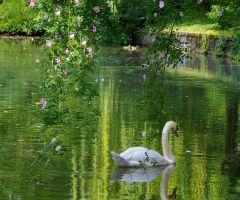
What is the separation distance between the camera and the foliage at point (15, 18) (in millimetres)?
53672

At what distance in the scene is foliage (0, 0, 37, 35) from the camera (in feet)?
176

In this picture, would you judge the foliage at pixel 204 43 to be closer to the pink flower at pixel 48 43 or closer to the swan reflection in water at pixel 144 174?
the swan reflection in water at pixel 144 174

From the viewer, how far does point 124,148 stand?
33.9 ft

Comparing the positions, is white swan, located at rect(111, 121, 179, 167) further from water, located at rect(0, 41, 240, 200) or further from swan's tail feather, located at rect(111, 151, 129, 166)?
water, located at rect(0, 41, 240, 200)

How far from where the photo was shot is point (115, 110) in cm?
1440

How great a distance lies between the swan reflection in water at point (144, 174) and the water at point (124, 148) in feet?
0.05

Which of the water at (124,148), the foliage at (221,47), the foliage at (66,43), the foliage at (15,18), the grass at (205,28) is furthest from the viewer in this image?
the foliage at (15,18)

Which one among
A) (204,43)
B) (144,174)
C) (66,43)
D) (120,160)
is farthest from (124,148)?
(204,43)

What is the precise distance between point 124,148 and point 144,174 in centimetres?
136

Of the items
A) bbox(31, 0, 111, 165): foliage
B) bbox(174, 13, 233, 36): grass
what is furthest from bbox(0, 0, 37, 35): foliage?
bbox(31, 0, 111, 165): foliage

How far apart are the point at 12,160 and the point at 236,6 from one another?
13.7 ft

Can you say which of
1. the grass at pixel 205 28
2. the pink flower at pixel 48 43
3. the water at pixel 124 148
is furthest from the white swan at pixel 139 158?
the grass at pixel 205 28

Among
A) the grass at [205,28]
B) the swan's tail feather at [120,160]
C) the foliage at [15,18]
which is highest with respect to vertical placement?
the foliage at [15,18]

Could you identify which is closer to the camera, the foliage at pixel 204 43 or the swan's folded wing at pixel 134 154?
the swan's folded wing at pixel 134 154
